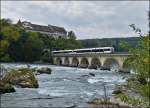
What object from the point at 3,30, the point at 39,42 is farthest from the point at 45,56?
the point at 3,30

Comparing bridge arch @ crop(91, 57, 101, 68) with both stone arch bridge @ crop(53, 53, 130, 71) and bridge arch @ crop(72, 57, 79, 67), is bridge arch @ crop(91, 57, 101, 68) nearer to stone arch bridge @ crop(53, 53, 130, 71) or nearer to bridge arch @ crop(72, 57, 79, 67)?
stone arch bridge @ crop(53, 53, 130, 71)

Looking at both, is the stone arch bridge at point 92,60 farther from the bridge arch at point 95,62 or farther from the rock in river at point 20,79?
the rock in river at point 20,79

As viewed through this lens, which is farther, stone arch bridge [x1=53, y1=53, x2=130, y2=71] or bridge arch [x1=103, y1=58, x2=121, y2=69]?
bridge arch [x1=103, y1=58, x2=121, y2=69]

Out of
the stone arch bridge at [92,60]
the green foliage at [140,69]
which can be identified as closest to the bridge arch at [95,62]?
the stone arch bridge at [92,60]

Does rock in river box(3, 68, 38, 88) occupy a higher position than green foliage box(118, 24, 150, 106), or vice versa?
green foliage box(118, 24, 150, 106)

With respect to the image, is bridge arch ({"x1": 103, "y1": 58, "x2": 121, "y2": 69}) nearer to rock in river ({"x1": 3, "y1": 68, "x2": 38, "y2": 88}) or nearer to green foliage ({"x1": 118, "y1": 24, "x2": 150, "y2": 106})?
rock in river ({"x1": 3, "y1": 68, "x2": 38, "y2": 88})

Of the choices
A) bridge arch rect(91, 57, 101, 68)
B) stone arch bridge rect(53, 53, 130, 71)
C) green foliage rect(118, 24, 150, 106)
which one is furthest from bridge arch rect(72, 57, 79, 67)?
green foliage rect(118, 24, 150, 106)

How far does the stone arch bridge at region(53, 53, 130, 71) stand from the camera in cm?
10552

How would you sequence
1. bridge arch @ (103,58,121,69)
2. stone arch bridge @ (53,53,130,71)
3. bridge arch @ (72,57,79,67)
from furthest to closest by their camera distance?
bridge arch @ (72,57,79,67) < bridge arch @ (103,58,121,69) < stone arch bridge @ (53,53,130,71)

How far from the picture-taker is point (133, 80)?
14.4 metres

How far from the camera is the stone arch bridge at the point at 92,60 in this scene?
105519mm

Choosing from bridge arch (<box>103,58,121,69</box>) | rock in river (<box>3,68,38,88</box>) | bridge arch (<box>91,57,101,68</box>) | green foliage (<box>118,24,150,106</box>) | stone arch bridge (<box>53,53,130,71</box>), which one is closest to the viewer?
green foliage (<box>118,24,150,106</box>)

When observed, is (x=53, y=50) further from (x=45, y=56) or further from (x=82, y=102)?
(x=82, y=102)

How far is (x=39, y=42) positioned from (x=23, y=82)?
→ 96773 millimetres
